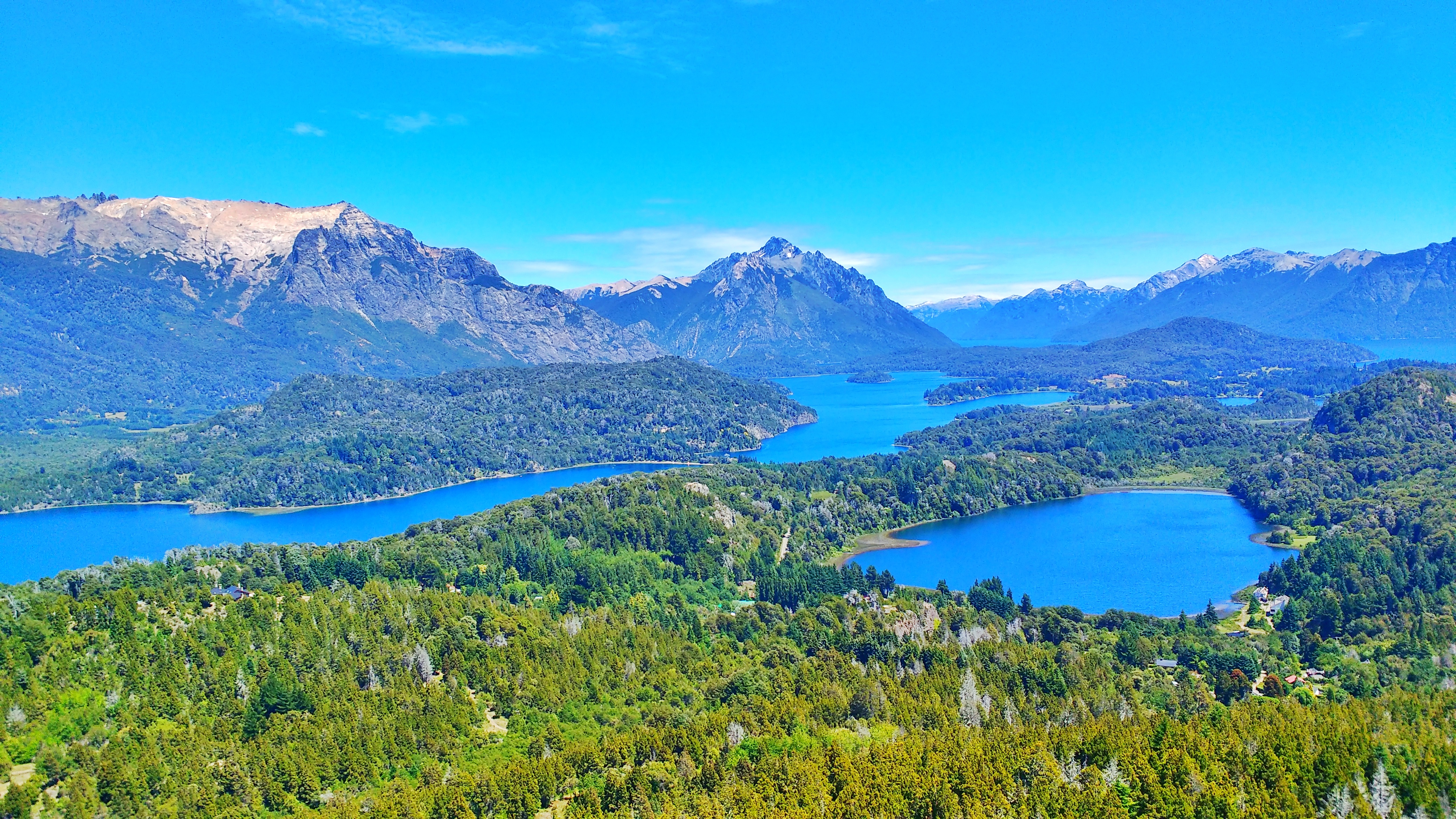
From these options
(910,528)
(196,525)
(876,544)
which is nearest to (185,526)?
(196,525)

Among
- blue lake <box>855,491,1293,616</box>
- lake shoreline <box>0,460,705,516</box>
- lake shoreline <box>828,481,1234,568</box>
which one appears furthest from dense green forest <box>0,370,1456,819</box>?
lake shoreline <box>0,460,705,516</box>

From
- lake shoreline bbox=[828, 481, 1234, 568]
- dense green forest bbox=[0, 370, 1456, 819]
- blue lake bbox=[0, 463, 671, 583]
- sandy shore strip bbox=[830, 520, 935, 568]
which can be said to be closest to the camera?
dense green forest bbox=[0, 370, 1456, 819]

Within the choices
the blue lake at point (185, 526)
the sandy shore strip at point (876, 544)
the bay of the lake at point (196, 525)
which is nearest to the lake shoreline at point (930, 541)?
the sandy shore strip at point (876, 544)

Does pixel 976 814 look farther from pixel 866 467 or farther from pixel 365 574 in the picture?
pixel 866 467

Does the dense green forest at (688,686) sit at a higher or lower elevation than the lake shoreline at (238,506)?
higher

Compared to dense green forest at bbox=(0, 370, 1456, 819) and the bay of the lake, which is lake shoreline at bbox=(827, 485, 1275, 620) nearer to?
dense green forest at bbox=(0, 370, 1456, 819)

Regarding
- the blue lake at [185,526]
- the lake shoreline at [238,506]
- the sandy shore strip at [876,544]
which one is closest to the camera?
the sandy shore strip at [876,544]

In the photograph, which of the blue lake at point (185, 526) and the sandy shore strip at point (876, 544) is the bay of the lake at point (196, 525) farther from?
the sandy shore strip at point (876, 544)

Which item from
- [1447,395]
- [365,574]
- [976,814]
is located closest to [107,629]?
[365,574]
